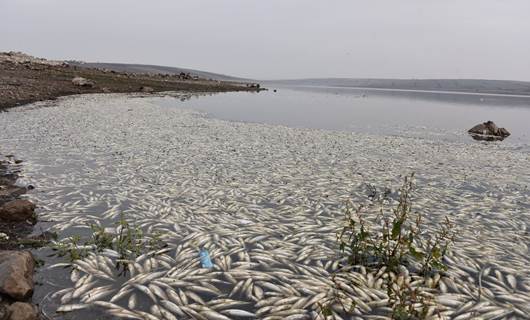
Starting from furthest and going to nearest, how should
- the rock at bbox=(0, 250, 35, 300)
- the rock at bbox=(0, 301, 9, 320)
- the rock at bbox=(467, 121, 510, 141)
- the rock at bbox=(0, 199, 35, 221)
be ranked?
the rock at bbox=(467, 121, 510, 141) < the rock at bbox=(0, 199, 35, 221) < the rock at bbox=(0, 250, 35, 300) < the rock at bbox=(0, 301, 9, 320)

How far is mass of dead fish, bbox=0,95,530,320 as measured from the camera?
691 centimetres

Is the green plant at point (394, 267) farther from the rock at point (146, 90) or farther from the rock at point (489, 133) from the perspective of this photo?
the rock at point (146, 90)

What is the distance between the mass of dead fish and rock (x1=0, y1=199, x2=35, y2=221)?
0.53 metres

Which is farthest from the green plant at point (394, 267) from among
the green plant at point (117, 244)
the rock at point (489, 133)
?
the rock at point (489, 133)

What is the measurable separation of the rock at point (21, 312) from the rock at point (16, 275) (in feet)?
1.79

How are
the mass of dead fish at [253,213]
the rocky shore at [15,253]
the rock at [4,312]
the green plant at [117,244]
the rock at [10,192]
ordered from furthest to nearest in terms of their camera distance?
1. the rock at [10,192]
2. the green plant at [117,244]
3. the mass of dead fish at [253,213]
4. the rocky shore at [15,253]
5. the rock at [4,312]

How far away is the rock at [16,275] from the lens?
631 cm

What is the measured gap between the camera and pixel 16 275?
255 inches

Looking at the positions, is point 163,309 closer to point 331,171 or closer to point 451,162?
point 331,171

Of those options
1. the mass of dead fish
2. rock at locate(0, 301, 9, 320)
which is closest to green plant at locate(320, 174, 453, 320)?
the mass of dead fish

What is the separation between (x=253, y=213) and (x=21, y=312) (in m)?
6.40

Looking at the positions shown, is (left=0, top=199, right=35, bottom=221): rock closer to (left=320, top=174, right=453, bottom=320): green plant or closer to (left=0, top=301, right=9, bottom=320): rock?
(left=0, top=301, right=9, bottom=320): rock

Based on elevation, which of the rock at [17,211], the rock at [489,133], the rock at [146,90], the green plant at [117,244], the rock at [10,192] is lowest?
the rock at [10,192]

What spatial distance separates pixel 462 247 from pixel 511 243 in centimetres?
155
